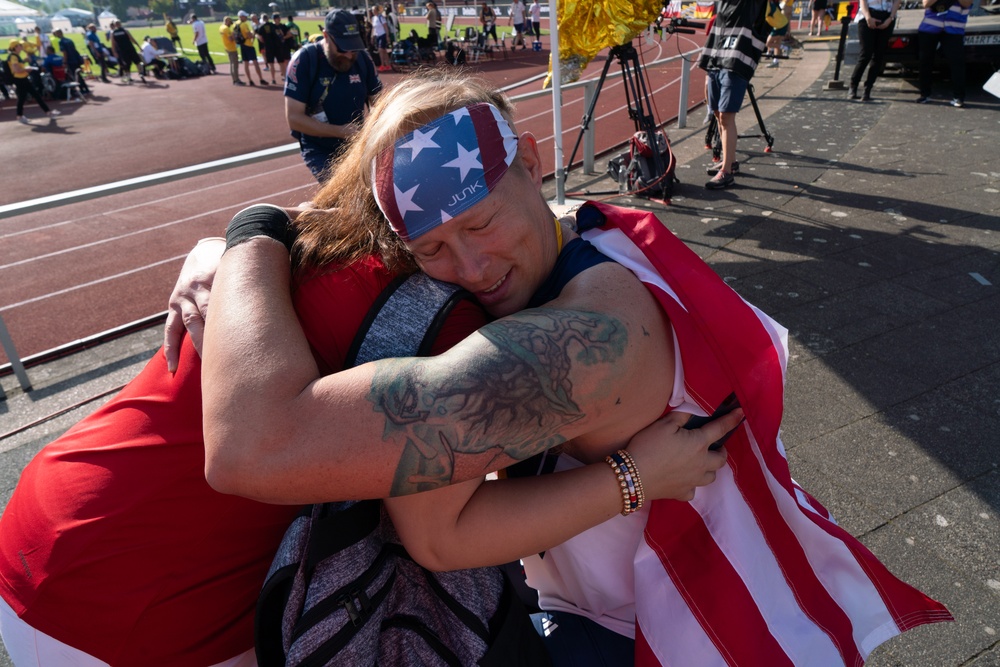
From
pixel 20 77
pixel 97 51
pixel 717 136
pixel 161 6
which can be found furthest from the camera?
pixel 161 6

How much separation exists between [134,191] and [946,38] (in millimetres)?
12493

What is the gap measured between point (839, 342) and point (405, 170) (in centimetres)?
322

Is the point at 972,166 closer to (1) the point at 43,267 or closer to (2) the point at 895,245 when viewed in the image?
(2) the point at 895,245

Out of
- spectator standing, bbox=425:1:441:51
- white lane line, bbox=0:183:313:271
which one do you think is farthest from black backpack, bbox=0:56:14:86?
white lane line, bbox=0:183:313:271

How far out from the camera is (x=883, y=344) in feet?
11.7

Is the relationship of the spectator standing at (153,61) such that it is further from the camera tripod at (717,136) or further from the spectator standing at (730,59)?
the spectator standing at (730,59)

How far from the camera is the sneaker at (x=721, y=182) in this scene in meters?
6.41

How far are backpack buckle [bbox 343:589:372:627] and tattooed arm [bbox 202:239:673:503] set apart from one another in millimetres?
255

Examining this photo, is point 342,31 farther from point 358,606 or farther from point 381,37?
point 381,37

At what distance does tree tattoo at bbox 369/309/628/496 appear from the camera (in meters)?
0.97

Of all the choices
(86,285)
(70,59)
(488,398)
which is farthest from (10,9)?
(488,398)

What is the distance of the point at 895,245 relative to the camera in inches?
192

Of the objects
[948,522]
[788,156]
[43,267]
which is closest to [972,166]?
[788,156]

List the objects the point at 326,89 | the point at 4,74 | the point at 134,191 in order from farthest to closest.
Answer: the point at 4,74 < the point at 134,191 < the point at 326,89
